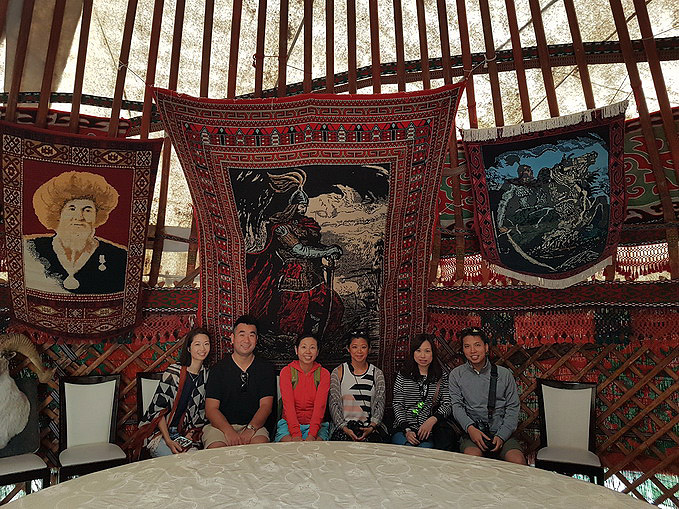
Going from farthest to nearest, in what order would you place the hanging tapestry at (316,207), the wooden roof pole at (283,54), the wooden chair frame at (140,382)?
the wooden roof pole at (283,54), the wooden chair frame at (140,382), the hanging tapestry at (316,207)

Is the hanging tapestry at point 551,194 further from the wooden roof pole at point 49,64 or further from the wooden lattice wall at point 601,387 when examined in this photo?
the wooden roof pole at point 49,64

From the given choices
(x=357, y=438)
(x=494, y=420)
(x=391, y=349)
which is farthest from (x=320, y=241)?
(x=494, y=420)

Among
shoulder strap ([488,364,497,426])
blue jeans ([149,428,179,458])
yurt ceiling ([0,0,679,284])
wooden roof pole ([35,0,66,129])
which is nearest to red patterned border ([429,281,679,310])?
shoulder strap ([488,364,497,426])

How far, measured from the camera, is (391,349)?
315cm

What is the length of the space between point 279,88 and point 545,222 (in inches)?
55.2

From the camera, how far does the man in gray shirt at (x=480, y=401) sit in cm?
260

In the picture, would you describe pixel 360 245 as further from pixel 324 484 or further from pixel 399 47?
pixel 324 484

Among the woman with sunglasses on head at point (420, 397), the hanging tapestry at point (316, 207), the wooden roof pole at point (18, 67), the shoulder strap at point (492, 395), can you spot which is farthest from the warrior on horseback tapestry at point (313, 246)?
the wooden roof pole at point (18, 67)

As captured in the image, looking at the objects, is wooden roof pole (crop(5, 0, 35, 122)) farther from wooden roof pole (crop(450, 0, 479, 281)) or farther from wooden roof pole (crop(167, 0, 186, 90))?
wooden roof pole (crop(450, 0, 479, 281))

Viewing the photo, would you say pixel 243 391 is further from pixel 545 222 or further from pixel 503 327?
pixel 545 222

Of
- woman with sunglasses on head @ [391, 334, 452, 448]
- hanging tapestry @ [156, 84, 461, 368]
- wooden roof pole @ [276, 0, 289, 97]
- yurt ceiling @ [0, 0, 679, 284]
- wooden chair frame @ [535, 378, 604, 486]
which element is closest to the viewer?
wooden chair frame @ [535, 378, 604, 486]

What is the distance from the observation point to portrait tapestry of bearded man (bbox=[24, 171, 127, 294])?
2904mm

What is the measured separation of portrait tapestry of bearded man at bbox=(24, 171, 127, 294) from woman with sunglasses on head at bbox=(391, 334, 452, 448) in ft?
4.83

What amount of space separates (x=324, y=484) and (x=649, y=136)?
2186mm
